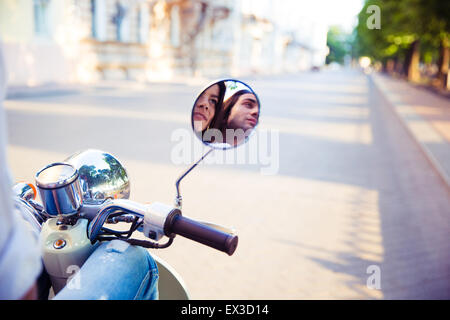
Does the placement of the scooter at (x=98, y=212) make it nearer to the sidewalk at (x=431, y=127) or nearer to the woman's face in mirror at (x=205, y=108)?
the woman's face in mirror at (x=205, y=108)

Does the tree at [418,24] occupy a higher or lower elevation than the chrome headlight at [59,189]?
higher

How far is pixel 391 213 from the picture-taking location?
4.49 m

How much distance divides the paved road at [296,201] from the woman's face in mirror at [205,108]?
174 centimetres

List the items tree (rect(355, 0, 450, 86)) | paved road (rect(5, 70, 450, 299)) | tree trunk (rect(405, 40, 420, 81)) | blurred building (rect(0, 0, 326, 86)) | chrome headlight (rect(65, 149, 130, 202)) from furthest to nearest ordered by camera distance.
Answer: tree trunk (rect(405, 40, 420, 81)) < tree (rect(355, 0, 450, 86)) < blurred building (rect(0, 0, 326, 86)) < paved road (rect(5, 70, 450, 299)) < chrome headlight (rect(65, 149, 130, 202))

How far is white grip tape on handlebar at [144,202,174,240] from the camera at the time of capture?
1.15 meters

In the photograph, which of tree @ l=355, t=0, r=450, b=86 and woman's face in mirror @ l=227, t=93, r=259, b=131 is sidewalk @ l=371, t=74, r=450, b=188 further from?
woman's face in mirror @ l=227, t=93, r=259, b=131

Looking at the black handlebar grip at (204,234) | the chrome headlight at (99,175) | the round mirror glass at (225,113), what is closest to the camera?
the black handlebar grip at (204,234)

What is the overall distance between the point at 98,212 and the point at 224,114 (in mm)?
491

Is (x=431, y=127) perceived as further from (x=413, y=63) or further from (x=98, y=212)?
(x=413, y=63)

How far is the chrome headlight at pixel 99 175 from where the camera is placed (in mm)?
1463

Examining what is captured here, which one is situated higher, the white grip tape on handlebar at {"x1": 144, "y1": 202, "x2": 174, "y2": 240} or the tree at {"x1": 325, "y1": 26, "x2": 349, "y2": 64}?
the tree at {"x1": 325, "y1": 26, "x2": 349, "y2": 64}

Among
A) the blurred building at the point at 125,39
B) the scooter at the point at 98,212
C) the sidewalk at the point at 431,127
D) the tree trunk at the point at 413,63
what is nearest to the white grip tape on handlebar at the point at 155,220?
the scooter at the point at 98,212

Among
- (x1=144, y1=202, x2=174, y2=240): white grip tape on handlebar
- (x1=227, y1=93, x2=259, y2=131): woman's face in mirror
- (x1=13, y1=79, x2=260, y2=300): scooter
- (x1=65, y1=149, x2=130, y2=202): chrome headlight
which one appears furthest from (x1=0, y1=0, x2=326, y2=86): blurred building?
(x1=144, y1=202, x2=174, y2=240): white grip tape on handlebar
